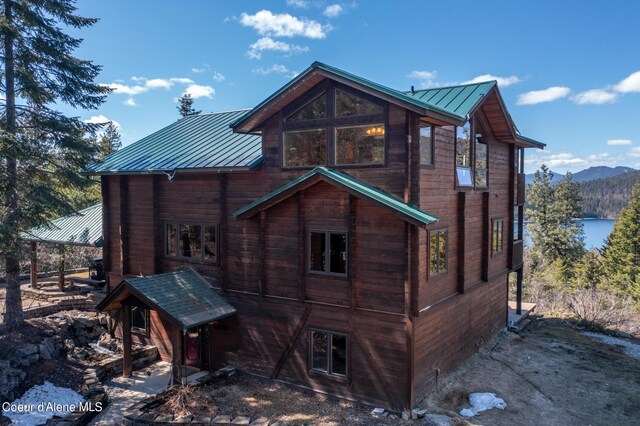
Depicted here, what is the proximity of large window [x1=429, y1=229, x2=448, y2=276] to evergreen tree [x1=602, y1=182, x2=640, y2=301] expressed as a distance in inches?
1175

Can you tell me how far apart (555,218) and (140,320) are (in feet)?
136

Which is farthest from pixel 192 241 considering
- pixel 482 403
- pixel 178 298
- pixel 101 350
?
pixel 482 403

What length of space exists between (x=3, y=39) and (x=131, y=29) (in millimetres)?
7317

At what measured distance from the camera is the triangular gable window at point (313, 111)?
38.0 feet

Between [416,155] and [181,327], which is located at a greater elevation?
[416,155]

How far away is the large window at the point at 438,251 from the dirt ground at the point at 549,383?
3.27 metres

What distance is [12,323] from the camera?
45.9 feet

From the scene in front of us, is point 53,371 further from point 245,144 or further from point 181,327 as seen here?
point 245,144

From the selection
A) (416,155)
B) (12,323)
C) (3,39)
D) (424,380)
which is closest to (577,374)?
(424,380)

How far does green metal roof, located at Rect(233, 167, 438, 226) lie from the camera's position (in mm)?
9641

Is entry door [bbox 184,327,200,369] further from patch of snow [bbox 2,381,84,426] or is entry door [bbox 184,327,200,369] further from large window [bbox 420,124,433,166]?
large window [bbox 420,124,433,166]

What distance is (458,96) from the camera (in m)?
12.9

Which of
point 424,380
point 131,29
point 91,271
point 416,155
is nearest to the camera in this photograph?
point 416,155

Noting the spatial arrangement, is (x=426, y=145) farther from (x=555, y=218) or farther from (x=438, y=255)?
(x=555, y=218)
